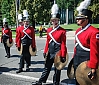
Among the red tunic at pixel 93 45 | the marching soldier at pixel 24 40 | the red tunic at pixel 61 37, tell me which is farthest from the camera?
the marching soldier at pixel 24 40

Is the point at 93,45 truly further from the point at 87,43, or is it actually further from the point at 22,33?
the point at 22,33

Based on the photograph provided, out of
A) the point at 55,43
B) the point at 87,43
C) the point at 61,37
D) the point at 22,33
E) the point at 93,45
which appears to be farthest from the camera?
the point at 22,33

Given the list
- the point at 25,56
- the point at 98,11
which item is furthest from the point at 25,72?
the point at 98,11

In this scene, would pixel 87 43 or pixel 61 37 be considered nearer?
pixel 87 43

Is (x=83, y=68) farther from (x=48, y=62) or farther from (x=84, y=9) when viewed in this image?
(x=48, y=62)

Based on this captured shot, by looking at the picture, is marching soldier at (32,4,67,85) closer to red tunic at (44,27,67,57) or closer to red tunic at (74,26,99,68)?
red tunic at (44,27,67,57)

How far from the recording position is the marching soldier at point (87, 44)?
4.12m

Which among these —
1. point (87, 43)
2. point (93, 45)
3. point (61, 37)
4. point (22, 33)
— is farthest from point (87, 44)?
point (22, 33)

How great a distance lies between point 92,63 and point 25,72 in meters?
4.20

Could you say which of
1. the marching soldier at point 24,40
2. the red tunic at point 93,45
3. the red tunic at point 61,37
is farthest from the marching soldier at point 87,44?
the marching soldier at point 24,40

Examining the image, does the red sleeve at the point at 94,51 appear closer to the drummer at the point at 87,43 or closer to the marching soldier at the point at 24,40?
the drummer at the point at 87,43

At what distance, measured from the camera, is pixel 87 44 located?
4367mm

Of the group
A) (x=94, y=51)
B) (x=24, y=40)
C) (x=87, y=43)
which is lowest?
(x=24, y=40)

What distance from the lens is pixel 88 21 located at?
14.5ft
